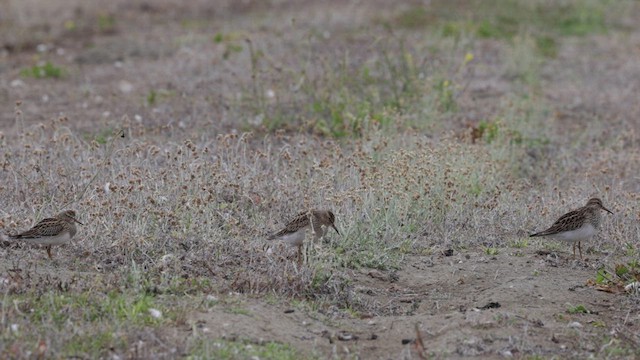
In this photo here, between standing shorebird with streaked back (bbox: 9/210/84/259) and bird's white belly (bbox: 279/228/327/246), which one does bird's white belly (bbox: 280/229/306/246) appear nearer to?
bird's white belly (bbox: 279/228/327/246)

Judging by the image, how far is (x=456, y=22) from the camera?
18453 millimetres

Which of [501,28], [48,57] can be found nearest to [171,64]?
[48,57]

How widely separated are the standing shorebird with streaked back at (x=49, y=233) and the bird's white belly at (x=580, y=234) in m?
3.88

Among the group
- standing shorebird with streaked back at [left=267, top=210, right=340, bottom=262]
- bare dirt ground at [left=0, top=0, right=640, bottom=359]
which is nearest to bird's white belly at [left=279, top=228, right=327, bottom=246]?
standing shorebird with streaked back at [left=267, top=210, right=340, bottom=262]

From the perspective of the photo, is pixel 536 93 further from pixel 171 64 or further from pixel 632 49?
pixel 171 64

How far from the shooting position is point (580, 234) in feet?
25.8

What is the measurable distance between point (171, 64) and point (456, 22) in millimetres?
6001

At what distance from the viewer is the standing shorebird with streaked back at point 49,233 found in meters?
6.95

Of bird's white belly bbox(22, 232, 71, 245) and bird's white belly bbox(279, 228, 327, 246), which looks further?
bird's white belly bbox(279, 228, 327, 246)

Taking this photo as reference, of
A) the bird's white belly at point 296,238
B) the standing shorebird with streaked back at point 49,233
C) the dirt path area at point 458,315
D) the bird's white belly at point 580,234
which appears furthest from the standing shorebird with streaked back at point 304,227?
the bird's white belly at point 580,234

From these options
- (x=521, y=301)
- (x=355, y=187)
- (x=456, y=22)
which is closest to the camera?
(x=521, y=301)

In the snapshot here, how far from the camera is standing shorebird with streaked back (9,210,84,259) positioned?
6.95 m

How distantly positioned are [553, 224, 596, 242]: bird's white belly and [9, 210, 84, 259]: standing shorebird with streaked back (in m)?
3.88

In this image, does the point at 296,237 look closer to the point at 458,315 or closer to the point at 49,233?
the point at 458,315
